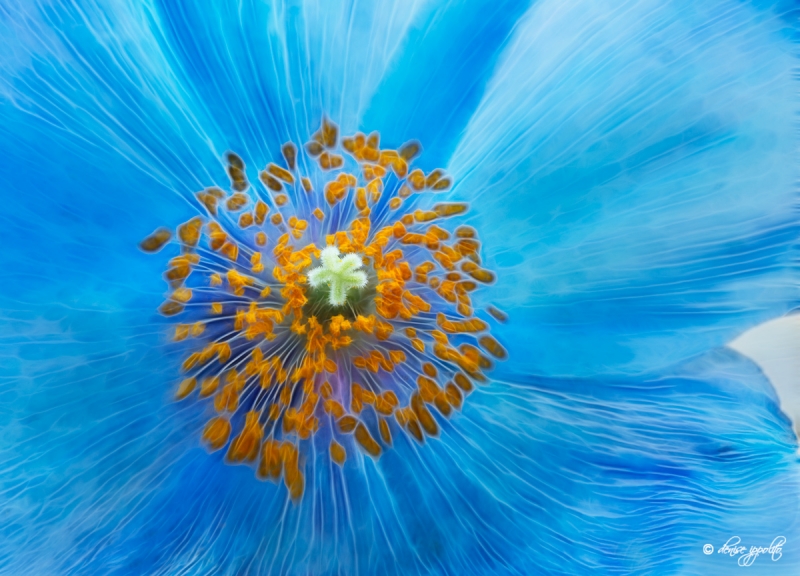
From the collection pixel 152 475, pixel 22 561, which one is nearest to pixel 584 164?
pixel 152 475

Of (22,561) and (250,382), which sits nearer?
(22,561)

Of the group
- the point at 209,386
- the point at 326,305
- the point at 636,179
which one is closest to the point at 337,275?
the point at 326,305

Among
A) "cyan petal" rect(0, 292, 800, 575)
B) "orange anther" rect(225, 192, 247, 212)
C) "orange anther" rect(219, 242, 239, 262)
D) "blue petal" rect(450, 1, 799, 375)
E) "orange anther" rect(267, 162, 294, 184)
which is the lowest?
"cyan petal" rect(0, 292, 800, 575)

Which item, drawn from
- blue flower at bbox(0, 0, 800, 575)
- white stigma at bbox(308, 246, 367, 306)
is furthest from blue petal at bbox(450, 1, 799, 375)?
white stigma at bbox(308, 246, 367, 306)

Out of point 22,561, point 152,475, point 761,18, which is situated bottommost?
point 22,561

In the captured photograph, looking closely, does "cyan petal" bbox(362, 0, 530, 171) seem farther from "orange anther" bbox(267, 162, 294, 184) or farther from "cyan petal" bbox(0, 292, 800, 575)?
"cyan petal" bbox(0, 292, 800, 575)

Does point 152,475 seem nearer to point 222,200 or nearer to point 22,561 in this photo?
point 22,561

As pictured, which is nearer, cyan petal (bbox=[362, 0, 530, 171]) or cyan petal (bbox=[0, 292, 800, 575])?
cyan petal (bbox=[0, 292, 800, 575])
